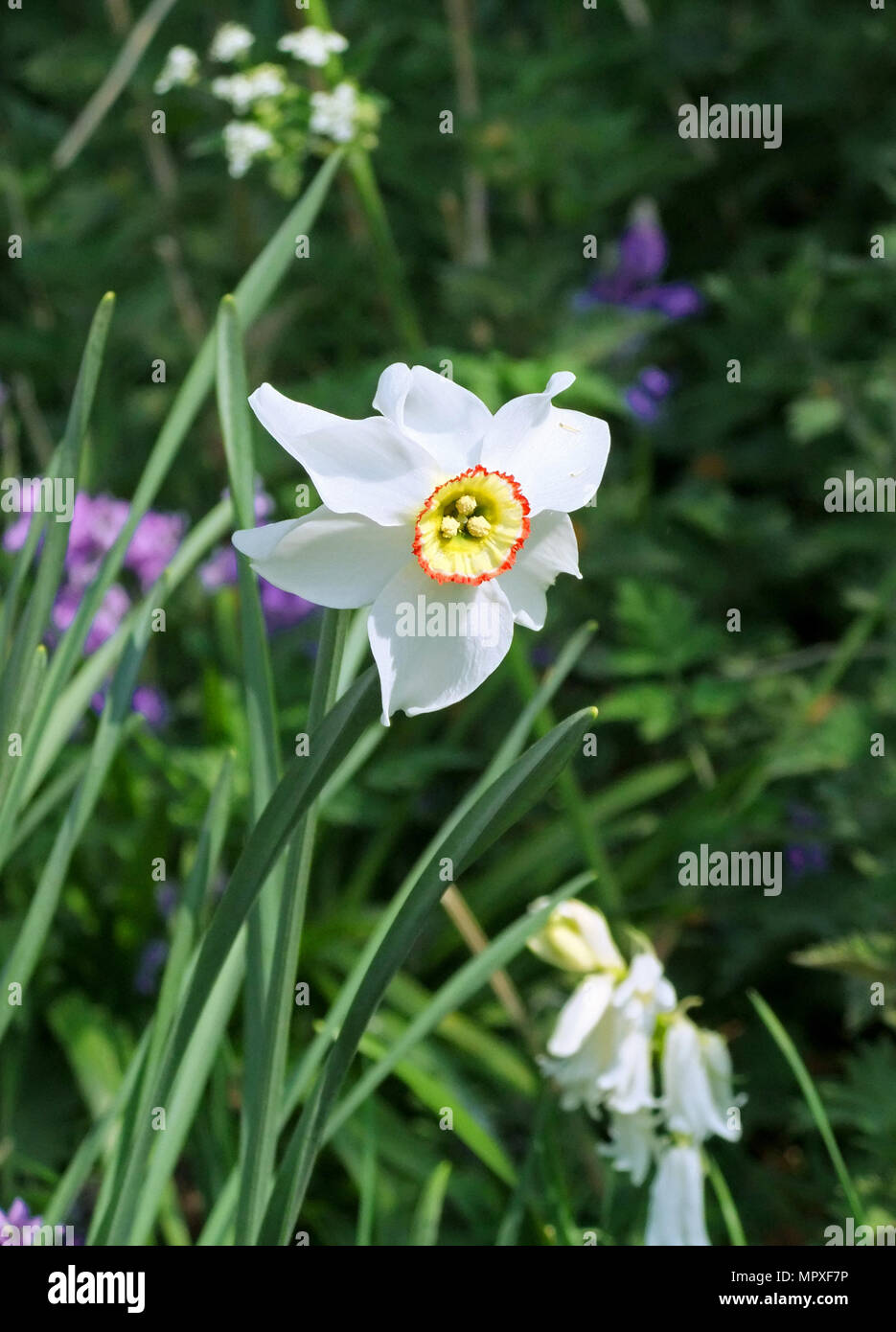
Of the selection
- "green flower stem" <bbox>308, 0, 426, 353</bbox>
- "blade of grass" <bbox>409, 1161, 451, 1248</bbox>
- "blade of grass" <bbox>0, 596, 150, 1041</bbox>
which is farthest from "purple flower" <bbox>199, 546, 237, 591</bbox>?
"blade of grass" <bbox>409, 1161, 451, 1248</bbox>

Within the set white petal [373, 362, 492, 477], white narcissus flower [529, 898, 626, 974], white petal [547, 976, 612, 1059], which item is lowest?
white petal [547, 976, 612, 1059]

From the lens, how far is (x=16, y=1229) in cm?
102

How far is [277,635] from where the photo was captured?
1.97m

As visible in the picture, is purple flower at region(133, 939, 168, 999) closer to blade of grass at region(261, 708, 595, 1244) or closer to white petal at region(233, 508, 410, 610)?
blade of grass at region(261, 708, 595, 1244)

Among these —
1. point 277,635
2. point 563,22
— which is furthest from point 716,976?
point 563,22

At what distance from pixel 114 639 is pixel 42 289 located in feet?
5.49

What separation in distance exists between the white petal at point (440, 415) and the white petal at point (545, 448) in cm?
1

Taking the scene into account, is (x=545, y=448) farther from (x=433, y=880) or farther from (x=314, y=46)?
(x=314, y=46)

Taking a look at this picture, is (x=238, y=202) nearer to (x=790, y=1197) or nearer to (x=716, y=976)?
(x=716, y=976)

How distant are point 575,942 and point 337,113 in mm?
1093

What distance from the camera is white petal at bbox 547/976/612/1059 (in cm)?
112

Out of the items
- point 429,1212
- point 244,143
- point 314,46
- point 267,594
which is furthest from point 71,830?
point 314,46

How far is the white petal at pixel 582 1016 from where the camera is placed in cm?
112

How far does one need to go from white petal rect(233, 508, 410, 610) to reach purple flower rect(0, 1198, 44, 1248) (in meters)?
0.61
